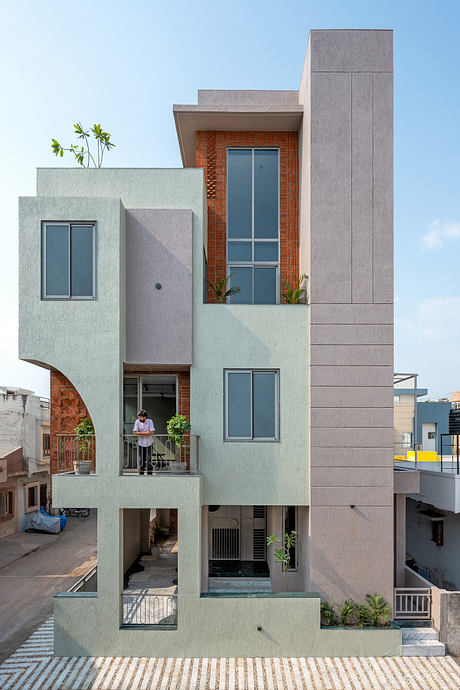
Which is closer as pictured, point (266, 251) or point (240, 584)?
point (240, 584)

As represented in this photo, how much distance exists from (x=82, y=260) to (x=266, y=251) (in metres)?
4.84

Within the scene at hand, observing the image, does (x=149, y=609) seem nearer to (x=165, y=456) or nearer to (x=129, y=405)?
(x=165, y=456)

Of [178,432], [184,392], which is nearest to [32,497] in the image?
[184,392]

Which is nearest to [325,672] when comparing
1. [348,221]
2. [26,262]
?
[348,221]

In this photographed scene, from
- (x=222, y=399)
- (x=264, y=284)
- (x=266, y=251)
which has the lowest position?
(x=222, y=399)

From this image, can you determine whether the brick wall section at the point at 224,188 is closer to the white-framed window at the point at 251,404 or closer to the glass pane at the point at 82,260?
the white-framed window at the point at 251,404

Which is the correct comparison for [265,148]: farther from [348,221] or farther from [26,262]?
[26,262]

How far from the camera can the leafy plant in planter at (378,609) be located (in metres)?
9.62

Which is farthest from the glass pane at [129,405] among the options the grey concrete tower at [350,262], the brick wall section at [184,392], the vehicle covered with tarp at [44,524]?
the vehicle covered with tarp at [44,524]

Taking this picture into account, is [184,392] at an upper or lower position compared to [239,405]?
upper

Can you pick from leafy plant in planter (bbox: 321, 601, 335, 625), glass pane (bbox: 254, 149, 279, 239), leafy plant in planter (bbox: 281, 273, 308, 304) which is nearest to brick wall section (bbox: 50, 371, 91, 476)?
leafy plant in planter (bbox: 281, 273, 308, 304)

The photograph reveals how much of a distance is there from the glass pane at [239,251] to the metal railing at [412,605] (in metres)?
8.78

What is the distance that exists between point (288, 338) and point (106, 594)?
6759mm

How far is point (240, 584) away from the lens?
11.5 m
